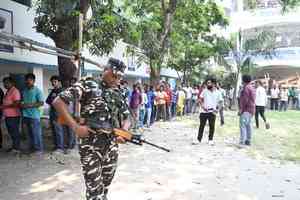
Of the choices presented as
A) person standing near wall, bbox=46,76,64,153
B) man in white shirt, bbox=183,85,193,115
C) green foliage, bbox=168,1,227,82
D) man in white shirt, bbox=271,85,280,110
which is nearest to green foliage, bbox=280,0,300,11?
green foliage, bbox=168,1,227,82

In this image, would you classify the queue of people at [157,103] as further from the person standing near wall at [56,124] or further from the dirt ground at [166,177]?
the dirt ground at [166,177]

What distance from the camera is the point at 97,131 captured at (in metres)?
4.23

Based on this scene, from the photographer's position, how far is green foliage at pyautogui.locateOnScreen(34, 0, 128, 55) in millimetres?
8906

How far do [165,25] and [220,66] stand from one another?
11.5 metres

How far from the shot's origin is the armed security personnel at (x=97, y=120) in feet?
13.8

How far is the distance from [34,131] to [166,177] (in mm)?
2877

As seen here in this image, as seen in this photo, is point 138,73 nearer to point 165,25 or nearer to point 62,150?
point 165,25

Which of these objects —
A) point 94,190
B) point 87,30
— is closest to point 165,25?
point 87,30

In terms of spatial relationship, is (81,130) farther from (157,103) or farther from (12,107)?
(157,103)

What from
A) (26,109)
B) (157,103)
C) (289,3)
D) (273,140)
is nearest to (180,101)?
(157,103)

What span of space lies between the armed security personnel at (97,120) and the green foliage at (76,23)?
4.82 m

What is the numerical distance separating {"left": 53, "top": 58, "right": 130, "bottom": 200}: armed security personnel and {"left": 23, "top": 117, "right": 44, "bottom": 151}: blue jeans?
434cm

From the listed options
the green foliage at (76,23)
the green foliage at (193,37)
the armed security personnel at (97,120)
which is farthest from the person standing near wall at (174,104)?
the armed security personnel at (97,120)

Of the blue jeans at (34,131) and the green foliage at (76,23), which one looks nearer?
the blue jeans at (34,131)
